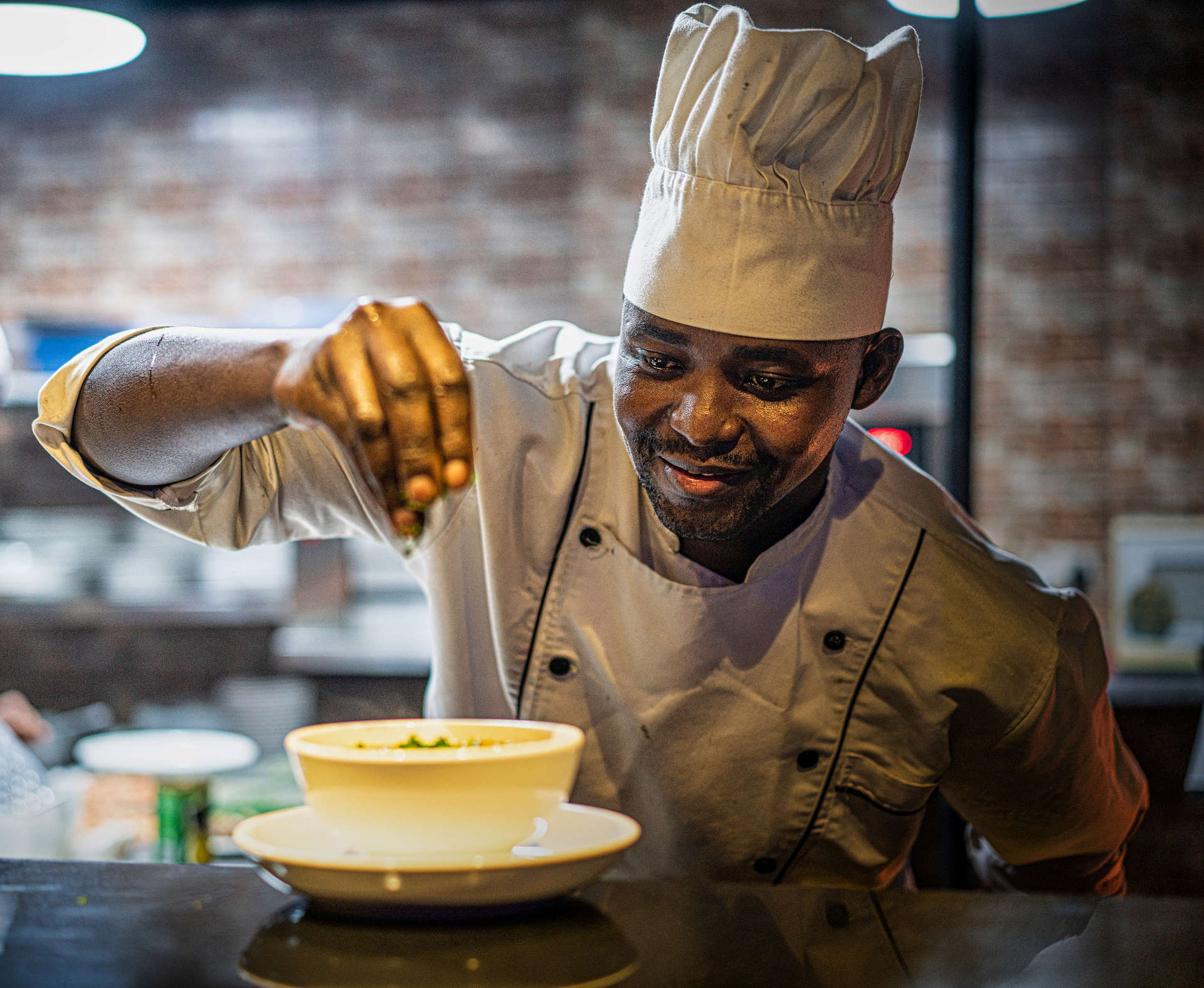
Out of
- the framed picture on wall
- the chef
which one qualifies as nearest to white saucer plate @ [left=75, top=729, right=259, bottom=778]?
the chef

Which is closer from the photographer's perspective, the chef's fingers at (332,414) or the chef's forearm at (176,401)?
the chef's fingers at (332,414)

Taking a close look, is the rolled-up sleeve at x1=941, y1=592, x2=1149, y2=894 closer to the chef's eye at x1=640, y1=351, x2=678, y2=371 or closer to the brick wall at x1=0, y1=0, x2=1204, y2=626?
the chef's eye at x1=640, y1=351, x2=678, y2=371

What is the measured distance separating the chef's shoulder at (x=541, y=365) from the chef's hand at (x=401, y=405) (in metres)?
0.70

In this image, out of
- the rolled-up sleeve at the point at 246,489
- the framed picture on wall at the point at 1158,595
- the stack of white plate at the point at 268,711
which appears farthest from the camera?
the stack of white plate at the point at 268,711

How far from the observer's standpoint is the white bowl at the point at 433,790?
0.70 metres

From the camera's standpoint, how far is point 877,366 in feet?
4.21

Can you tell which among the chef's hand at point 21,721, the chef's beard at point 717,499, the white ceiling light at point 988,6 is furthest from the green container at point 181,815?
the white ceiling light at point 988,6

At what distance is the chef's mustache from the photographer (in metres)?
1.11

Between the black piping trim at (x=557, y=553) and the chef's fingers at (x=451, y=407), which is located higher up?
the chef's fingers at (x=451, y=407)

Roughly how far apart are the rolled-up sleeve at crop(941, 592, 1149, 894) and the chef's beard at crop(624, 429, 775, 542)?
1.42 ft

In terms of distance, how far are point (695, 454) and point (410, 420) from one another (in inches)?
20.2

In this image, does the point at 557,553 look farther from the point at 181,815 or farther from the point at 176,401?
the point at 181,815

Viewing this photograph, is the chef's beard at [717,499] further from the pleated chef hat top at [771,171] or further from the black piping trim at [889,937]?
the black piping trim at [889,937]

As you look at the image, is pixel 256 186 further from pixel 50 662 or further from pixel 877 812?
pixel 877 812
